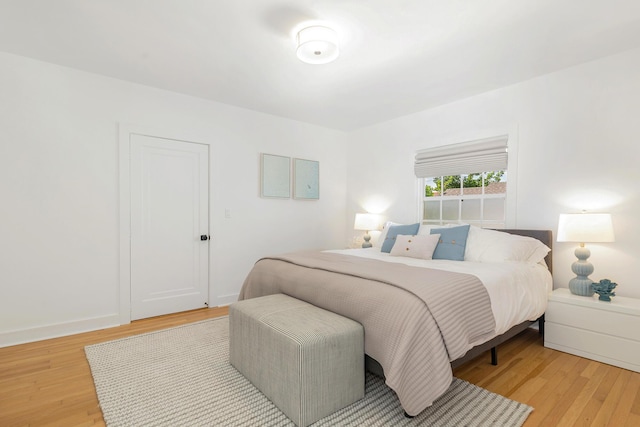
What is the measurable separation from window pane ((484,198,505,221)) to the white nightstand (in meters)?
1.03

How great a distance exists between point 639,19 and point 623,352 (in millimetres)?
2325

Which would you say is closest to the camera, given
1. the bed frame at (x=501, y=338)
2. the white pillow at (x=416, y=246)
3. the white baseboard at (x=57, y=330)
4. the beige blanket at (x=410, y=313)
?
the beige blanket at (x=410, y=313)

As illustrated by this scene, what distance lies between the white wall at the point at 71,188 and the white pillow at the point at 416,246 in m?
2.01

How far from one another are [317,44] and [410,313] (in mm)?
1882

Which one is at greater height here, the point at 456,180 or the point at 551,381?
the point at 456,180

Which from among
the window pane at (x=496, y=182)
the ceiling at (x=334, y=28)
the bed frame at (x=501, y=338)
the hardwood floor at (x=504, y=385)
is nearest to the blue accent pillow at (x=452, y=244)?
the bed frame at (x=501, y=338)

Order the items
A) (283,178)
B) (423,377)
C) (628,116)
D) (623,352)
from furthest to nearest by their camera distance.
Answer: (283,178)
(628,116)
(623,352)
(423,377)

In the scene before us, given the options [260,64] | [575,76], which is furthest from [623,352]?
[260,64]

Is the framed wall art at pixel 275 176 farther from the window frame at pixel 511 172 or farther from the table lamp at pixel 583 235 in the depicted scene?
the table lamp at pixel 583 235

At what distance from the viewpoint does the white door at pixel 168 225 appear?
10.8 feet

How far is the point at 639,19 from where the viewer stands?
2174mm

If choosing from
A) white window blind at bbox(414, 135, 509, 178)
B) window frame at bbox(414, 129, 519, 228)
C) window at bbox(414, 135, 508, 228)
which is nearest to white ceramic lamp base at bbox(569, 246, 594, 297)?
window frame at bbox(414, 129, 519, 228)

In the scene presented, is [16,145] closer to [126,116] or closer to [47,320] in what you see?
[126,116]

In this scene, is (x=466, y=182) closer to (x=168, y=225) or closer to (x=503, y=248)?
(x=503, y=248)
